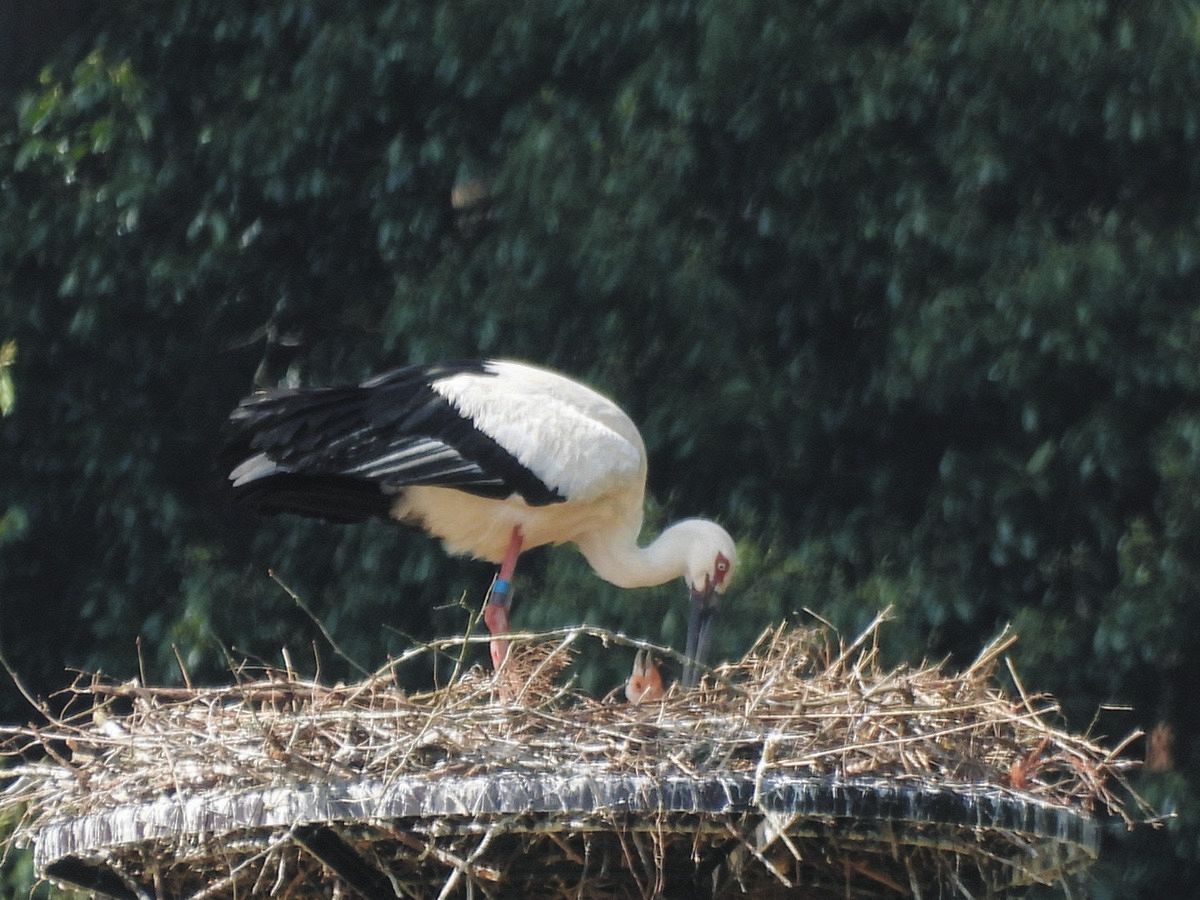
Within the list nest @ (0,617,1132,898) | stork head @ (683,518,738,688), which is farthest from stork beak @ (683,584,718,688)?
nest @ (0,617,1132,898)

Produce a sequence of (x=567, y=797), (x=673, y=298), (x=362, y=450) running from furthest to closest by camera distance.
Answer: (x=673, y=298) < (x=362, y=450) < (x=567, y=797)

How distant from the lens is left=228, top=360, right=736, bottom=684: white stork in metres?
7.04

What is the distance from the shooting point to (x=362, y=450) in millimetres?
7051

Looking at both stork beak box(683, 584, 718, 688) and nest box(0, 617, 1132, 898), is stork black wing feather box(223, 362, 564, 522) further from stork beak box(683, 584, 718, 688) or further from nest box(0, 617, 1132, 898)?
nest box(0, 617, 1132, 898)

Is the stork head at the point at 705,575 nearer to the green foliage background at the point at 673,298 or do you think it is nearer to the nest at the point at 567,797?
the green foliage background at the point at 673,298

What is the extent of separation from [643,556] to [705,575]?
0.21 m

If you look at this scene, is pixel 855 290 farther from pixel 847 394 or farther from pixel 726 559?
pixel 726 559

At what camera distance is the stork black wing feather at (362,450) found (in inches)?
275

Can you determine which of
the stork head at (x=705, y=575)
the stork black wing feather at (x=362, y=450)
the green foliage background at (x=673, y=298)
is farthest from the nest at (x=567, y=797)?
the green foliage background at (x=673, y=298)

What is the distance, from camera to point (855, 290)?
32.8 feet

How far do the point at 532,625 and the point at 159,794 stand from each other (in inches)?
141

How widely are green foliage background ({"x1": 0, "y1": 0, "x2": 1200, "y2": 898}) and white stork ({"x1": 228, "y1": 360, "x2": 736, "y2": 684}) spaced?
1103 millimetres

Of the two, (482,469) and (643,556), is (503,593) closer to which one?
(643,556)

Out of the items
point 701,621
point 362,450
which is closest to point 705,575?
point 701,621
